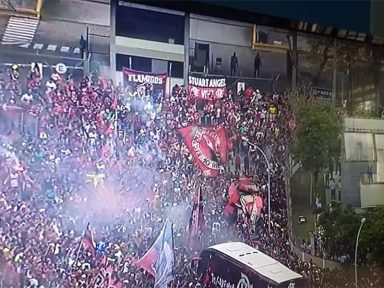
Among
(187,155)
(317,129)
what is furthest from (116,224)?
(317,129)

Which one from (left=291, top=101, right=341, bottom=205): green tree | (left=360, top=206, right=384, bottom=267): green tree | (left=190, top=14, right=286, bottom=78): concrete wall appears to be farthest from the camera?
(left=360, top=206, right=384, bottom=267): green tree

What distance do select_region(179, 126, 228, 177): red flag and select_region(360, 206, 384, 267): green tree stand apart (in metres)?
0.52

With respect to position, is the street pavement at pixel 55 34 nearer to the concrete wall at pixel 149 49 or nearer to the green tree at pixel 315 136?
the concrete wall at pixel 149 49

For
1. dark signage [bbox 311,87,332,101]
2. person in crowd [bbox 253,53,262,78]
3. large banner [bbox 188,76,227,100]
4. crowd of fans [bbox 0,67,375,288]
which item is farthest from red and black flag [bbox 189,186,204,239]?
dark signage [bbox 311,87,332,101]

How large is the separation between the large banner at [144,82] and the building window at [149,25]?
8cm

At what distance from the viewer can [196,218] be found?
126 centimetres

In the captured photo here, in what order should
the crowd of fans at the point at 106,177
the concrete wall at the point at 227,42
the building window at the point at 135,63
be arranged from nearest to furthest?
the crowd of fans at the point at 106,177
the building window at the point at 135,63
the concrete wall at the point at 227,42

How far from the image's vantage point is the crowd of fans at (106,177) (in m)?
1.05

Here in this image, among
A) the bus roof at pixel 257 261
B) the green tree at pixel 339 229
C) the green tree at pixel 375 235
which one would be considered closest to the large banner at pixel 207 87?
the bus roof at pixel 257 261

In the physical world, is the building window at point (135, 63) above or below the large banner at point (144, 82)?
above

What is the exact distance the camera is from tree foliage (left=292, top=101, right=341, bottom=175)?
4.71ft

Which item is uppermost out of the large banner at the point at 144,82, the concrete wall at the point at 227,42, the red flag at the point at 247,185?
the concrete wall at the point at 227,42

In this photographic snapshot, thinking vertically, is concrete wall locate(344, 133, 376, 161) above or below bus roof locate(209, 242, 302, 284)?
above

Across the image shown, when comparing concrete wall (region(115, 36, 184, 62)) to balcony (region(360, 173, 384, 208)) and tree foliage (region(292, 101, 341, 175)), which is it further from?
balcony (region(360, 173, 384, 208))
